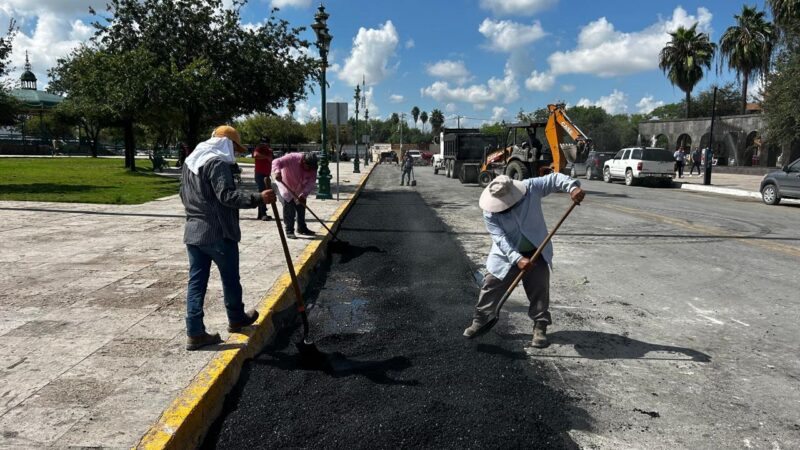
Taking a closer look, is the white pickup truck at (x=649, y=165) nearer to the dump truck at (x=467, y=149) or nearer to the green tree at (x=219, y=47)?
the dump truck at (x=467, y=149)

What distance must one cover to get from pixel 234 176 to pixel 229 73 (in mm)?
17258

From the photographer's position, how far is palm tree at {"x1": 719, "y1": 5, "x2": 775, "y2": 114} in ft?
130

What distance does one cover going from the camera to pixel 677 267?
7188mm

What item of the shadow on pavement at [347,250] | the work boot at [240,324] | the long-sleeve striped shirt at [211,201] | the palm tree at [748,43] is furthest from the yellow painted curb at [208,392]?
the palm tree at [748,43]

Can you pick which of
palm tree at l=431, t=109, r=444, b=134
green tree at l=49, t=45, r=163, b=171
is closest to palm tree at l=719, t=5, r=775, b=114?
green tree at l=49, t=45, r=163, b=171

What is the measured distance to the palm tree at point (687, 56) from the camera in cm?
4375

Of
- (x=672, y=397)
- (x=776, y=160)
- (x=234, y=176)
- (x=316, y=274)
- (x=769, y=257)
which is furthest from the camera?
(x=776, y=160)

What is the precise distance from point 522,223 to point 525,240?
0.14 meters

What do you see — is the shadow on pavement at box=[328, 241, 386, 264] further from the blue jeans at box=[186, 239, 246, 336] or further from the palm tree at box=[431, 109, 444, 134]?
the palm tree at box=[431, 109, 444, 134]

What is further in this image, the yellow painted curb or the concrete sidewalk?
the concrete sidewalk

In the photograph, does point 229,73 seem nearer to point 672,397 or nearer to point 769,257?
point 769,257

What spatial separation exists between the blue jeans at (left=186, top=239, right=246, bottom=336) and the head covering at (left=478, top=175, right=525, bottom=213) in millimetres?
2063

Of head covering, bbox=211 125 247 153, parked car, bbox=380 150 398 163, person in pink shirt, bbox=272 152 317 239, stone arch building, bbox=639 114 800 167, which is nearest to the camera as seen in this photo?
head covering, bbox=211 125 247 153

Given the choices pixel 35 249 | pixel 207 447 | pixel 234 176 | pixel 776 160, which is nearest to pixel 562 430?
pixel 207 447
